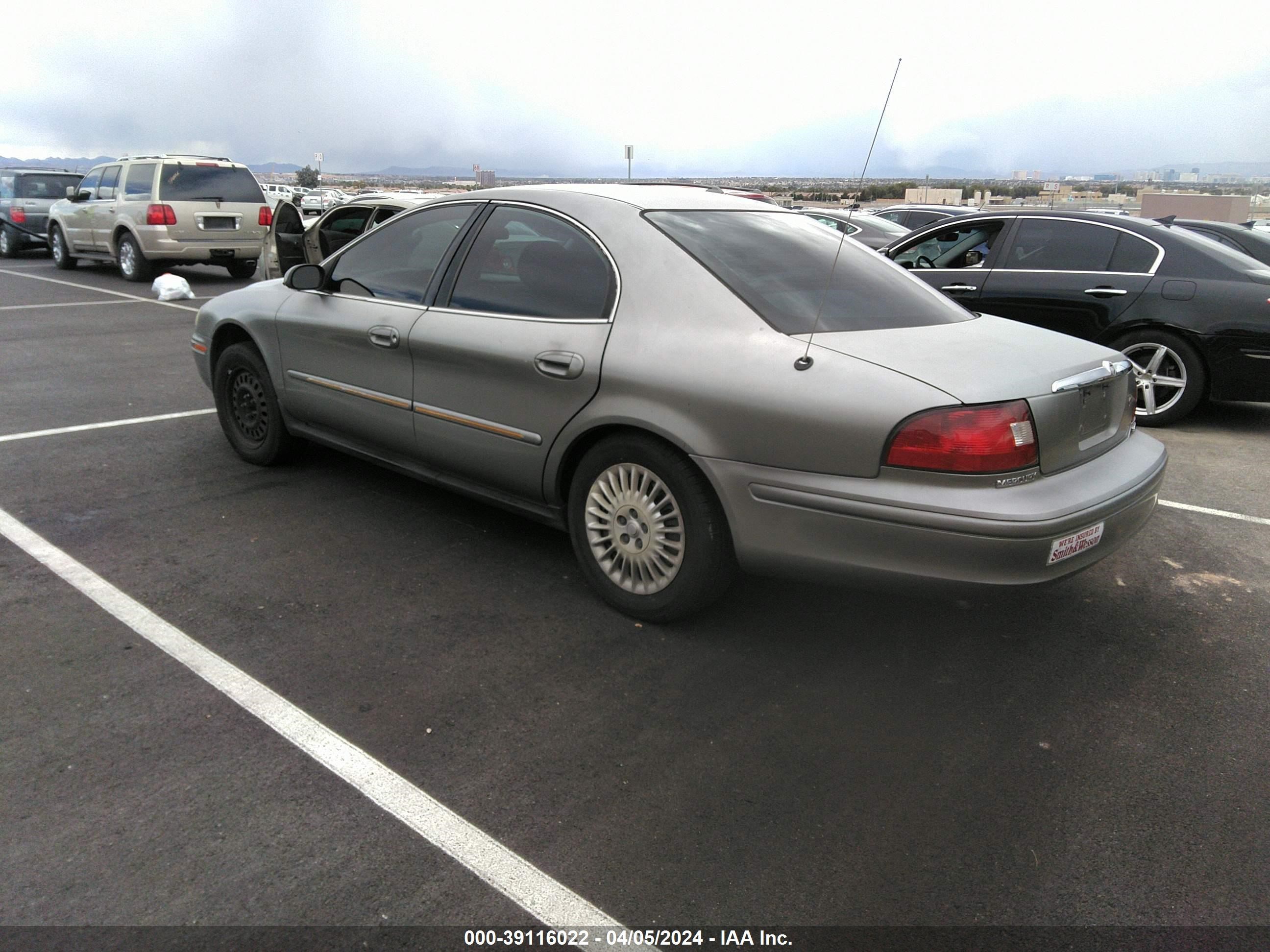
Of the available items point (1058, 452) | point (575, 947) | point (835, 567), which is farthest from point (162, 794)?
point (1058, 452)

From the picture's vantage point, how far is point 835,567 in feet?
10.5

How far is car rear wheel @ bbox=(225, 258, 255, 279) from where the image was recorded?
49.4ft

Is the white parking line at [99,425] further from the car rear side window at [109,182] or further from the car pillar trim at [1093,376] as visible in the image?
the car rear side window at [109,182]

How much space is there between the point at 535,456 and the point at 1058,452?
1.93m

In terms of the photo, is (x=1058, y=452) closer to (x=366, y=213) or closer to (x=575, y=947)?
(x=575, y=947)

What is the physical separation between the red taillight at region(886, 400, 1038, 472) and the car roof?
1.57 metres

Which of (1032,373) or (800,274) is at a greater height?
(800,274)

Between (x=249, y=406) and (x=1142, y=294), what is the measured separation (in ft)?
20.3

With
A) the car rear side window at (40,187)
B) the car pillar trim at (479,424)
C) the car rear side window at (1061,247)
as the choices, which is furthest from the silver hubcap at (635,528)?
the car rear side window at (40,187)

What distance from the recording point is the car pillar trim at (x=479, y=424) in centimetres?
389

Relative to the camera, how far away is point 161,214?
14.2 m

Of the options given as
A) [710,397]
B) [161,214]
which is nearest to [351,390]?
[710,397]

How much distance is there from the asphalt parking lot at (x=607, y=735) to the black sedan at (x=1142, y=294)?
245 cm

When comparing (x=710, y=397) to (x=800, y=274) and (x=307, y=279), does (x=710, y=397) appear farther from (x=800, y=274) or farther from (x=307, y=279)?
(x=307, y=279)
